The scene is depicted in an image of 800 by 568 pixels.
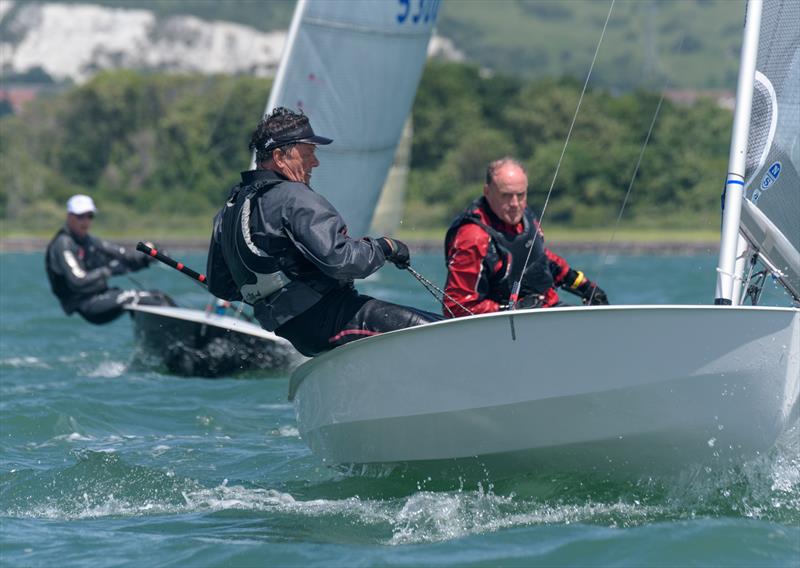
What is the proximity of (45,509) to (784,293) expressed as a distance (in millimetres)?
2912

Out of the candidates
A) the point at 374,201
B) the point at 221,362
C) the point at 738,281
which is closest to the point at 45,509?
the point at 738,281

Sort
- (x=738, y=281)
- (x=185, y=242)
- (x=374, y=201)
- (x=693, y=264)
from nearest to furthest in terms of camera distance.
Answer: (x=738, y=281)
(x=374, y=201)
(x=693, y=264)
(x=185, y=242)

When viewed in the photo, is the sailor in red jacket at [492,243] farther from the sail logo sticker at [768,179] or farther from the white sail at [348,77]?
the white sail at [348,77]

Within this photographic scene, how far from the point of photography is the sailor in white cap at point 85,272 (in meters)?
10.2

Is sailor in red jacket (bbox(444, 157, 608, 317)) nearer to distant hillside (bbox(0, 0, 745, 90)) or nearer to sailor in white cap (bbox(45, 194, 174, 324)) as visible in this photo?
sailor in white cap (bbox(45, 194, 174, 324))

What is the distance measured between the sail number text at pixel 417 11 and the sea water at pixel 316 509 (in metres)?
4.15

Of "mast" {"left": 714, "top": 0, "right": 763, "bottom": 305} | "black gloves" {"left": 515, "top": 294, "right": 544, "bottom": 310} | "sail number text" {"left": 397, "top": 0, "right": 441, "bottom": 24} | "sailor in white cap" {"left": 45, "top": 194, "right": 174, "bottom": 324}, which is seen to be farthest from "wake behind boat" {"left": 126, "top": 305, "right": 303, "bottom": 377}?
"mast" {"left": 714, "top": 0, "right": 763, "bottom": 305}

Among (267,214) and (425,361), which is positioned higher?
(267,214)

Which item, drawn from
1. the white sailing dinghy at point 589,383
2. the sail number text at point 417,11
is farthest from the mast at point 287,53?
the white sailing dinghy at point 589,383

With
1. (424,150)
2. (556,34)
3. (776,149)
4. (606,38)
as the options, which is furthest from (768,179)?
(606,38)

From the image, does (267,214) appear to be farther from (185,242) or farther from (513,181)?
(185,242)

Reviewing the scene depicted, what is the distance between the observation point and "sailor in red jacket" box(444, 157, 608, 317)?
542cm

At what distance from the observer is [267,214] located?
482 centimetres

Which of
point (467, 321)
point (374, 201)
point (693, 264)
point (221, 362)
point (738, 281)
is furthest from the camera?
point (693, 264)
